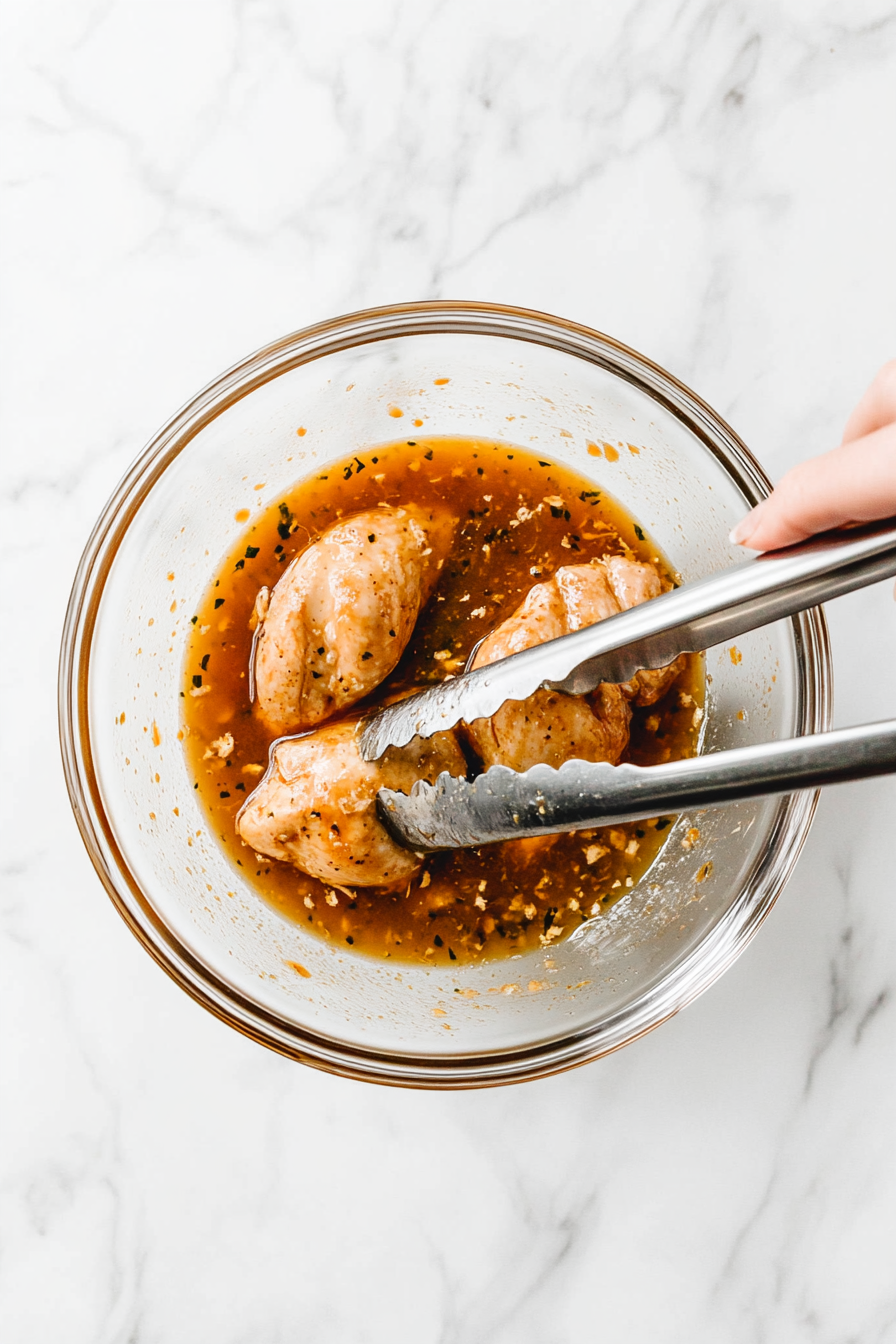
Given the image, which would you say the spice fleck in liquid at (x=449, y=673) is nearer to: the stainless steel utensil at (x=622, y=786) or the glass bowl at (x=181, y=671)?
the glass bowl at (x=181, y=671)

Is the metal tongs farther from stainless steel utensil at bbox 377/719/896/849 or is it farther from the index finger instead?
the index finger

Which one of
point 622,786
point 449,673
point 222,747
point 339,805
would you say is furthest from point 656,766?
point 222,747

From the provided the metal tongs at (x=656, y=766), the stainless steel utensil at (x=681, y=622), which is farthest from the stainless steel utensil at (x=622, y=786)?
the stainless steel utensil at (x=681, y=622)

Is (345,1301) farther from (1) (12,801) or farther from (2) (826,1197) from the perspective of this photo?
(1) (12,801)

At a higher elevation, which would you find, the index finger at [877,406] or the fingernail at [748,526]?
the index finger at [877,406]

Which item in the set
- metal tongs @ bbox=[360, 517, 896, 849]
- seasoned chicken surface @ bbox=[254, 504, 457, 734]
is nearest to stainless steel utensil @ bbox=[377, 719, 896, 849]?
metal tongs @ bbox=[360, 517, 896, 849]

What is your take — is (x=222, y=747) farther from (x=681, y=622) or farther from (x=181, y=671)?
(x=681, y=622)

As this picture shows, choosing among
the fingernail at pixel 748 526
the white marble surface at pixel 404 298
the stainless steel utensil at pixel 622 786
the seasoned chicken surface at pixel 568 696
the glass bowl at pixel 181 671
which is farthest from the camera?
the white marble surface at pixel 404 298
